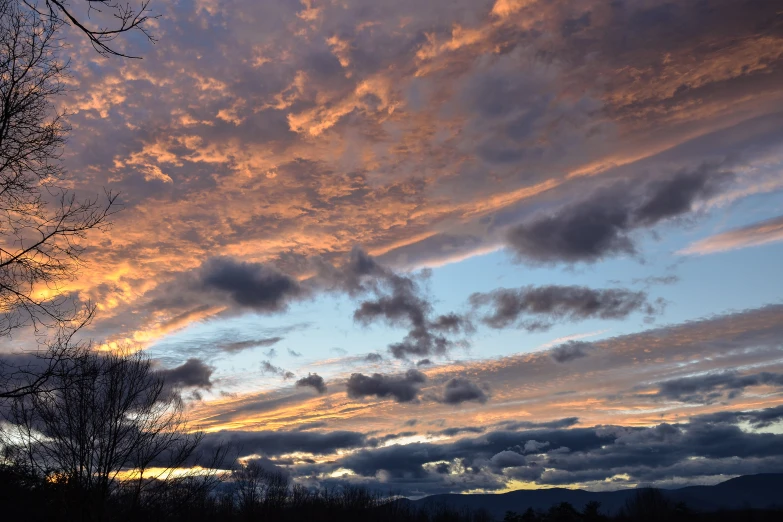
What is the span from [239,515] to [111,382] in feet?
258

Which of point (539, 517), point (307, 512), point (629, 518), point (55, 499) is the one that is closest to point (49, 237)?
point (55, 499)

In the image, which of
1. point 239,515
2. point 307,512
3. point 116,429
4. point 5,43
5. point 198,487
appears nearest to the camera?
point 5,43

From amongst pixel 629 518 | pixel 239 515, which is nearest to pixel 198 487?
pixel 239 515

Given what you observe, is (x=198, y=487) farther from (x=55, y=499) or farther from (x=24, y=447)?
(x=24, y=447)

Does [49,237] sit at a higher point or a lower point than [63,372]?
higher

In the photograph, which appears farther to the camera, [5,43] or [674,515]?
[674,515]

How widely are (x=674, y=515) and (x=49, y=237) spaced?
482ft

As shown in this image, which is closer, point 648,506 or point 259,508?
point 259,508

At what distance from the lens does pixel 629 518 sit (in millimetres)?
131250

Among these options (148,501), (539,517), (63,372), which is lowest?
(539,517)

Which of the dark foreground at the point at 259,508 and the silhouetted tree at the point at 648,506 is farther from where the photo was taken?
the silhouetted tree at the point at 648,506

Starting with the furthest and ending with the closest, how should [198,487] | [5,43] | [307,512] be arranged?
[307,512]
[198,487]
[5,43]

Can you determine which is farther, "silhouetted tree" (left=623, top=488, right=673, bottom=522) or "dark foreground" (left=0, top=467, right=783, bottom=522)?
"silhouetted tree" (left=623, top=488, right=673, bottom=522)

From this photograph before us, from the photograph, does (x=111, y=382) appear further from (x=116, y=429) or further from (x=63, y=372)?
(x=63, y=372)
